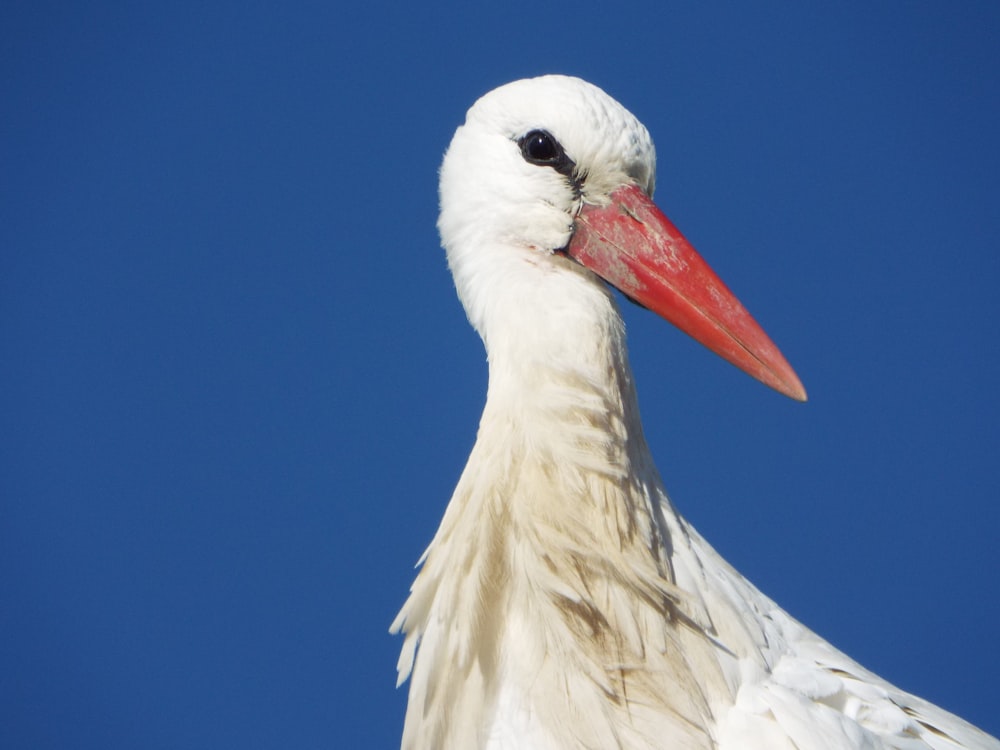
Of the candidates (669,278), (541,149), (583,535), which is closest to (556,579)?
(583,535)

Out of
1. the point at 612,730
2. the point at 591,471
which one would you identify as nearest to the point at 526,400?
the point at 591,471

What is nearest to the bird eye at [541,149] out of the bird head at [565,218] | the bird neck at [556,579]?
the bird head at [565,218]

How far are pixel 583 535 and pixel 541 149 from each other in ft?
1.43

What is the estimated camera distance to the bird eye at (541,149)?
1.20 meters

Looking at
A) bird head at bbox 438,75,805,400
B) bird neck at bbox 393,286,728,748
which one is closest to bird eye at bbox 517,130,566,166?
bird head at bbox 438,75,805,400

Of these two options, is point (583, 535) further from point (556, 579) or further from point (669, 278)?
point (669, 278)

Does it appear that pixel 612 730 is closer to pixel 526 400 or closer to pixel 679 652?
pixel 679 652

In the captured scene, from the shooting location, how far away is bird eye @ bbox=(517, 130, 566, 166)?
120 cm

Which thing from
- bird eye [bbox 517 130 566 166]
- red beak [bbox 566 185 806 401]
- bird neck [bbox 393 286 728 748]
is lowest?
bird neck [bbox 393 286 728 748]

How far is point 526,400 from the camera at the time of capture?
1.08 metres

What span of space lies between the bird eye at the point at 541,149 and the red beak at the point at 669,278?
6cm

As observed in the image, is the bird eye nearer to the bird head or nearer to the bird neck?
the bird head

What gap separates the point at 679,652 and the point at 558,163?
0.54 metres

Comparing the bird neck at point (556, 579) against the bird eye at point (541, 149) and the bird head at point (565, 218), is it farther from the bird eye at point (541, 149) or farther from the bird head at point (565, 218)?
the bird eye at point (541, 149)
